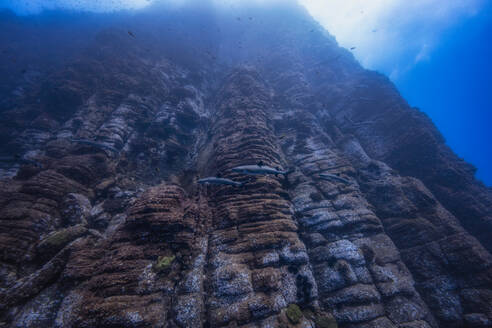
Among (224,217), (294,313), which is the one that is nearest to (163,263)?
(224,217)

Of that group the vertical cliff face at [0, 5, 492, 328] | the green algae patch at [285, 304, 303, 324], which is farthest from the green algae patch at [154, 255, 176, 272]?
the green algae patch at [285, 304, 303, 324]

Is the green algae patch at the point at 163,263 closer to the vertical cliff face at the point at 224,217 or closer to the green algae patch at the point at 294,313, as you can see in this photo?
the vertical cliff face at the point at 224,217

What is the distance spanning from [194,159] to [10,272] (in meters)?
13.2

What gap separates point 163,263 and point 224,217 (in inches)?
149

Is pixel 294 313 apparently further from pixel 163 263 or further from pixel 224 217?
pixel 163 263

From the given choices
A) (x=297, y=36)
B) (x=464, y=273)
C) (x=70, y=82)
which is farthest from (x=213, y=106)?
(x=297, y=36)

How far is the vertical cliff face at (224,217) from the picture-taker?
289 inches

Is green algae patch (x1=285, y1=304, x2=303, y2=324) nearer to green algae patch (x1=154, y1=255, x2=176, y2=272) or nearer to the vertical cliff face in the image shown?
the vertical cliff face

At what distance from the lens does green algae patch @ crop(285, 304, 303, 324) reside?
749 cm

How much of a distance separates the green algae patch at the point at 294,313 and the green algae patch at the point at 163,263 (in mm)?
5495

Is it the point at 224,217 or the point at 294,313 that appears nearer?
the point at 294,313

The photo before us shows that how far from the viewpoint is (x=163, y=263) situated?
7949mm

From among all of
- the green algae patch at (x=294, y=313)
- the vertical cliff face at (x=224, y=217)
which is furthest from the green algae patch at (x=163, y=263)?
the green algae patch at (x=294, y=313)

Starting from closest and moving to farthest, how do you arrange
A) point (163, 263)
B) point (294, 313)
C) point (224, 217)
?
1. point (294, 313)
2. point (163, 263)
3. point (224, 217)
